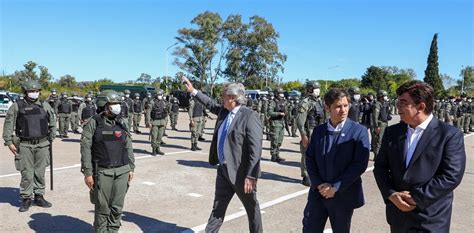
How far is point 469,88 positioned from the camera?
78.1 metres

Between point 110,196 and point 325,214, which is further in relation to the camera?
point 110,196

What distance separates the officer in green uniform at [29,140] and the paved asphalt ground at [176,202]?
1.03ft

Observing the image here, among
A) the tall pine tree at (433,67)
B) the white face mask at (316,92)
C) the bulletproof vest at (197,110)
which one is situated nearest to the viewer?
the white face mask at (316,92)

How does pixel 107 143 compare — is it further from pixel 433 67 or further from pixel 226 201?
pixel 433 67

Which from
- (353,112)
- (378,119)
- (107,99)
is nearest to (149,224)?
(107,99)

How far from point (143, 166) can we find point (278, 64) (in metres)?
45.0

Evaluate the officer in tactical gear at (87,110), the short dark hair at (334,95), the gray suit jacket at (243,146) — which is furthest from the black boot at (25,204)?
the officer in tactical gear at (87,110)

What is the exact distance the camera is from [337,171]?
3.55 meters

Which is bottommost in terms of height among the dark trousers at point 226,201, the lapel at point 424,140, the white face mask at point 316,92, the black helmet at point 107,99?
the dark trousers at point 226,201

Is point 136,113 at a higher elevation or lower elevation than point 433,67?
lower

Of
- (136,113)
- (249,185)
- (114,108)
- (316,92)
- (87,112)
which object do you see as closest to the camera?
(249,185)

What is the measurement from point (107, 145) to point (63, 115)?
42.7ft

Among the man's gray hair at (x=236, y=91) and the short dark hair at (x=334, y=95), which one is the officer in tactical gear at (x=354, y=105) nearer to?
the man's gray hair at (x=236, y=91)

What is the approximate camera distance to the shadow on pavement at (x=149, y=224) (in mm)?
5137
